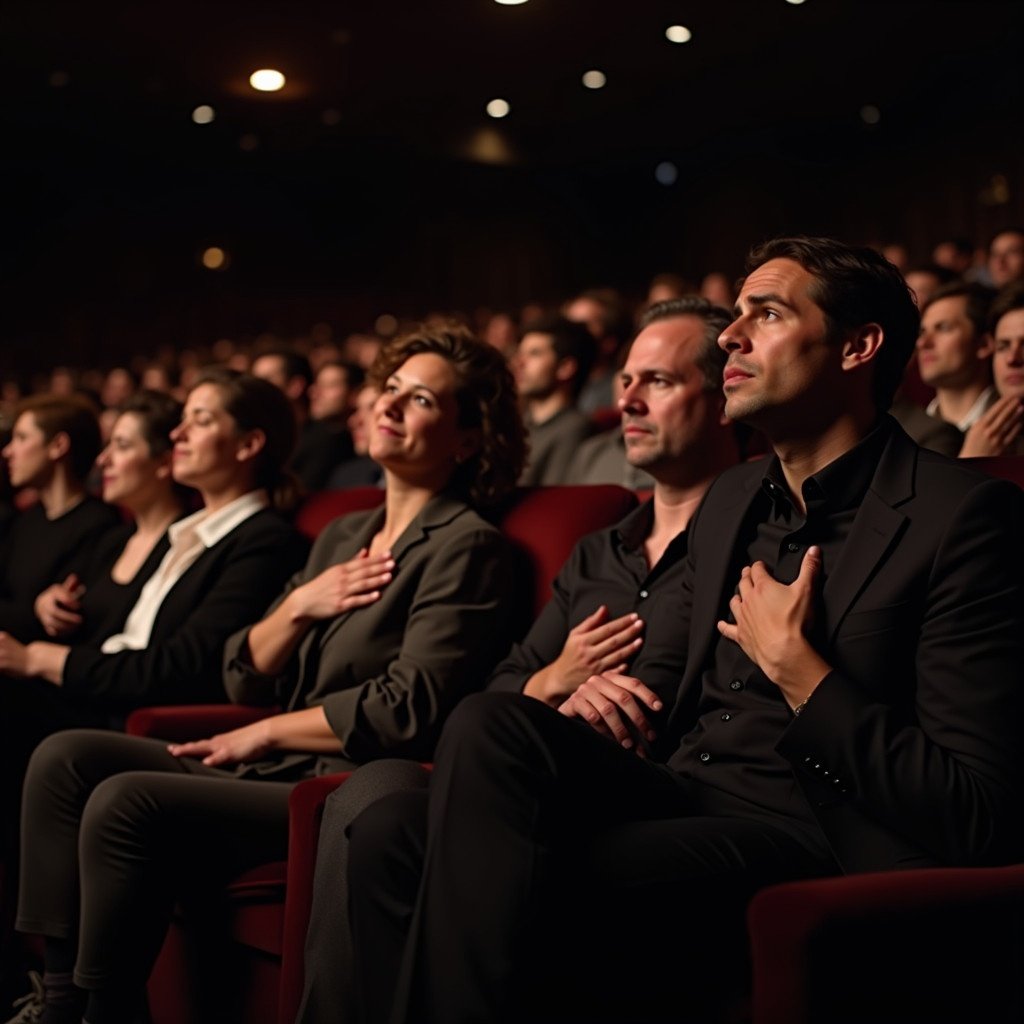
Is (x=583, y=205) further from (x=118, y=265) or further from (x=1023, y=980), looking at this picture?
(x=1023, y=980)

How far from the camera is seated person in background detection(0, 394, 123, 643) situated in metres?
2.65

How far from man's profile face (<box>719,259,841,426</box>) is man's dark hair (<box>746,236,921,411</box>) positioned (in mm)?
12

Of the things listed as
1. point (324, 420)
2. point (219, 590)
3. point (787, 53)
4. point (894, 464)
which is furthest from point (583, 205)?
point (894, 464)

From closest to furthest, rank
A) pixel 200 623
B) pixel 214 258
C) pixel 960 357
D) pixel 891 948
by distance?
1. pixel 891 948
2. pixel 200 623
3. pixel 960 357
4. pixel 214 258

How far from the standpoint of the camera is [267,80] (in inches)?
299

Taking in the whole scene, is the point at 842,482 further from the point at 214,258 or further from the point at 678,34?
the point at 214,258

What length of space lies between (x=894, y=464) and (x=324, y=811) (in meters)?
0.71

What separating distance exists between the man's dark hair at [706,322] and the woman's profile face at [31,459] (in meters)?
1.57

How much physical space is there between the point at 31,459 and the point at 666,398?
1682 mm

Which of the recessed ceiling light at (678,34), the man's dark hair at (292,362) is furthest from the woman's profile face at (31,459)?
the recessed ceiling light at (678,34)

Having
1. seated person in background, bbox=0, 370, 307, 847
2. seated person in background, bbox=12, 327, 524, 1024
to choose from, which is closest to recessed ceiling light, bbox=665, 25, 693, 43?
seated person in background, bbox=0, 370, 307, 847

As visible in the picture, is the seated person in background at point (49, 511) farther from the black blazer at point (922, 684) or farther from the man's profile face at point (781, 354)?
the black blazer at point (922, 684)

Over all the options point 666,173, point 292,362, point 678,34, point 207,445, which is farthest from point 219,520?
point 666,173

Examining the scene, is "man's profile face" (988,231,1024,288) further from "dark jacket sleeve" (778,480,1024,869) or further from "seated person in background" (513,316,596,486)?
"dark jacket sleeve" (778,480,1024,869)
